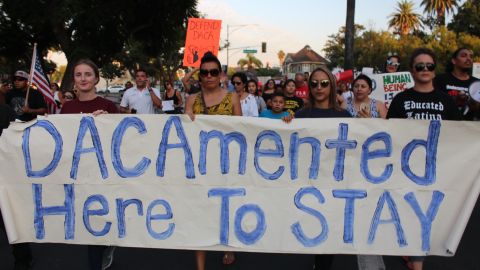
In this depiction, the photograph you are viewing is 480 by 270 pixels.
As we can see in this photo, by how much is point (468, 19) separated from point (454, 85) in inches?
2015

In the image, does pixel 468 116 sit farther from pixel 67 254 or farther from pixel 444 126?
pixel 67 254

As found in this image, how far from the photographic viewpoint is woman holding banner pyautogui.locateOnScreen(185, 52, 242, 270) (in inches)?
139

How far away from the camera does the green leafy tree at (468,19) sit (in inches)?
1905

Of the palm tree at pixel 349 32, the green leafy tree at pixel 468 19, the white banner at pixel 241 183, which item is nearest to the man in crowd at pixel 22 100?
the white banner at pixel 241 183

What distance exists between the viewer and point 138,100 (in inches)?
272

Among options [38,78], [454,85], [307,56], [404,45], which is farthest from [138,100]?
[307,56]

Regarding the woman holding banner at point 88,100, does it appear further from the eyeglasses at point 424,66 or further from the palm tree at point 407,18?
the palm tree at point 407,18

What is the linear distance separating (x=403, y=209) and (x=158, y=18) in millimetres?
16803

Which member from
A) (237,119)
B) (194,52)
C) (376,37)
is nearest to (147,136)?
(237,119)

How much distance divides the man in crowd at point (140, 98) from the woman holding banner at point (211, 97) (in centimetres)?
339

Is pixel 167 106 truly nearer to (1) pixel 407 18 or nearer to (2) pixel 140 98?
(2) pixel 140 98

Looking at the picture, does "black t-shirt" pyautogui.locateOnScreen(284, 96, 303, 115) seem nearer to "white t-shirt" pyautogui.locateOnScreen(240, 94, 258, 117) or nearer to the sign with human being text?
"white t-shirt" pyautogui.locateOnScreen(240, 94, 258, 117)

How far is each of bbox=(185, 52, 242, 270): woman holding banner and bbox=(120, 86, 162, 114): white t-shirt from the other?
3.41 m

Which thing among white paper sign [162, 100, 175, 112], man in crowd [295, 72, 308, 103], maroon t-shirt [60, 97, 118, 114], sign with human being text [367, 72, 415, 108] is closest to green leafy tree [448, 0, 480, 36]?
man in crowd [295, 72, 308, 103]
